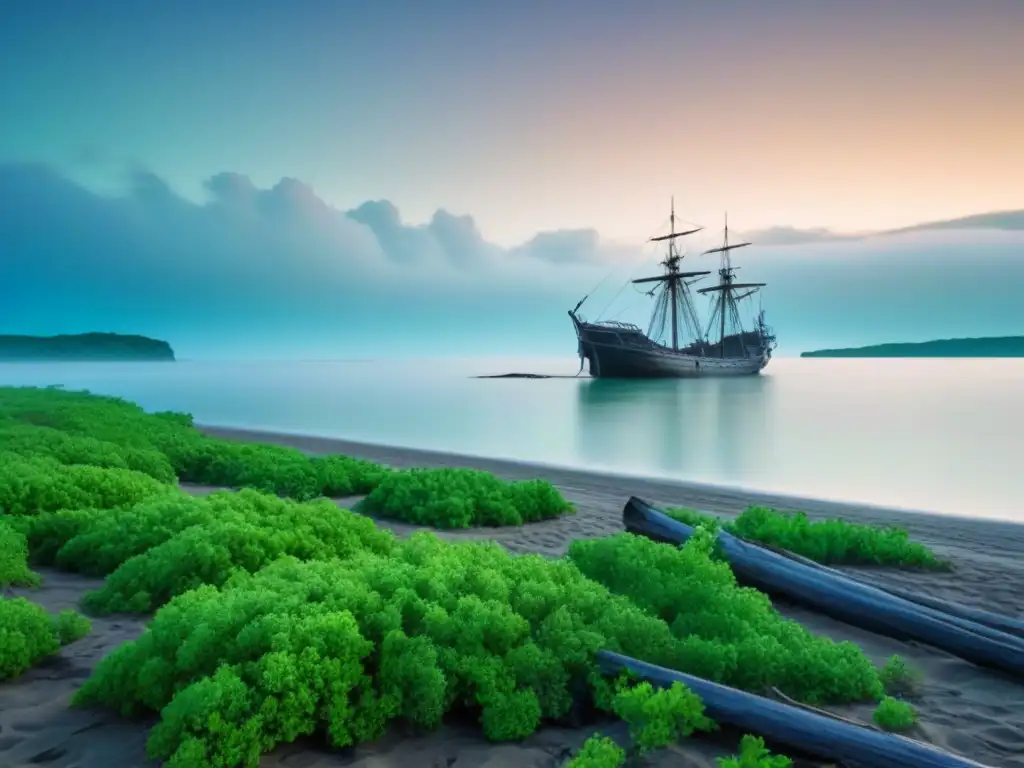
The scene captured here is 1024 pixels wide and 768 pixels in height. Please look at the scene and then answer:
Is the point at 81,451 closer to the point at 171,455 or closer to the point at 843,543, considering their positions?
the point at 171,455

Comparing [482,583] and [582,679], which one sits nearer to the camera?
[582,679]

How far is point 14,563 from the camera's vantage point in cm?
688

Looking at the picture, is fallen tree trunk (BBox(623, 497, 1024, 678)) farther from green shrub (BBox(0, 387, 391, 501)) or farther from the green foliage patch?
green shrub (BBox(0, 387, 391, 501))

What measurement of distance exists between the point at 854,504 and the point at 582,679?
14.2 m

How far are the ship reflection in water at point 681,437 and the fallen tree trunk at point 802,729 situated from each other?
1797cm

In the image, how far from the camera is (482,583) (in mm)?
5156

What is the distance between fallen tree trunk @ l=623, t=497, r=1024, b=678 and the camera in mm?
5805

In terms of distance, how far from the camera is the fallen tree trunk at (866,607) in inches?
229

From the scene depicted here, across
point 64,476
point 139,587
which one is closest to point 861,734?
point 139,587

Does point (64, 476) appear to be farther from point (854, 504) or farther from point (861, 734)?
point (854, 504)

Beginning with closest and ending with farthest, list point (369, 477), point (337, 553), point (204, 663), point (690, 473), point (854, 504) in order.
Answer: point (204, 663) < point (337, 553) < point (369, 477) < point (854, 504) < point (690, 473)

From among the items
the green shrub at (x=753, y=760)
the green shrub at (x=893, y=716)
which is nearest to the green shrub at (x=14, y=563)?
the green shrub at (x=753, y=760)

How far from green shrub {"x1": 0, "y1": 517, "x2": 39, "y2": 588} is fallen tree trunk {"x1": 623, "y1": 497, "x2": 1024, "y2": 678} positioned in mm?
6980

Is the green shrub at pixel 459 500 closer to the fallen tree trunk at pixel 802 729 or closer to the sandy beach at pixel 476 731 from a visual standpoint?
the sandy beach at pixel 476 731
